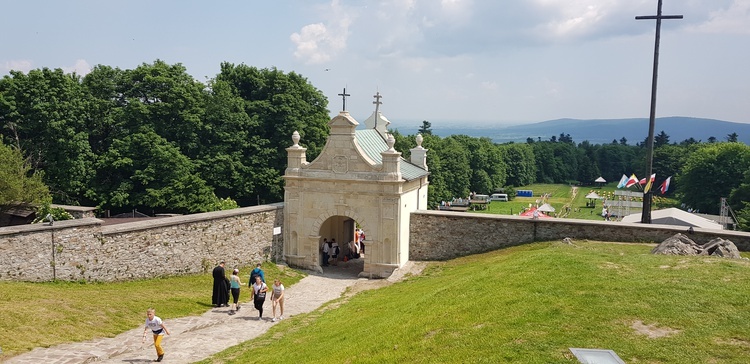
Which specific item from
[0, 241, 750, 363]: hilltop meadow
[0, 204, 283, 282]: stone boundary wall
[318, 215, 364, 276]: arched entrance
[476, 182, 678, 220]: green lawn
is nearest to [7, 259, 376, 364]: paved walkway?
[0, 241, 750, 363]: hilltop meadow

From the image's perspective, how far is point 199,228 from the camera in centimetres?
2098

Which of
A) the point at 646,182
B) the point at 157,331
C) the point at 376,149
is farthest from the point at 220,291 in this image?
the point at 646,182

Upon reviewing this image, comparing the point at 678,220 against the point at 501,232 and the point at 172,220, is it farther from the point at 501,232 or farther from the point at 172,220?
the point at 172,220

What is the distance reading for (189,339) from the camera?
1421 cm

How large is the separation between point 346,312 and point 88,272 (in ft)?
27.0

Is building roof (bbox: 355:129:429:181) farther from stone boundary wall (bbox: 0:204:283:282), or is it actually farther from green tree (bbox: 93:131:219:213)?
green tree (bbox: 93:131:219:213)

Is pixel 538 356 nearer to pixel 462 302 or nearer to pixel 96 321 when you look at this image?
pixel 462 302

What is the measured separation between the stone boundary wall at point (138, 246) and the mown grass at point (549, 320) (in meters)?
6.19

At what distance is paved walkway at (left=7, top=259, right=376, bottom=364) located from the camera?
39.5ft

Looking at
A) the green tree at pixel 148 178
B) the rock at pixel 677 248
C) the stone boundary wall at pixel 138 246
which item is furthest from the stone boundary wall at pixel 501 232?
the green tree at pixel 148 178

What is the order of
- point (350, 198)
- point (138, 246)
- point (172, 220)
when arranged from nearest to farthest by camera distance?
1. point (138, 246)
2. point (172, 220)
3. point (350, 198)

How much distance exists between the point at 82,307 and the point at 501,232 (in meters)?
15.6

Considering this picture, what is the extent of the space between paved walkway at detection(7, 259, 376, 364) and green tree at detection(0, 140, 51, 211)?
9896 millimetres

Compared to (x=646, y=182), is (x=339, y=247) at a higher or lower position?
lower
